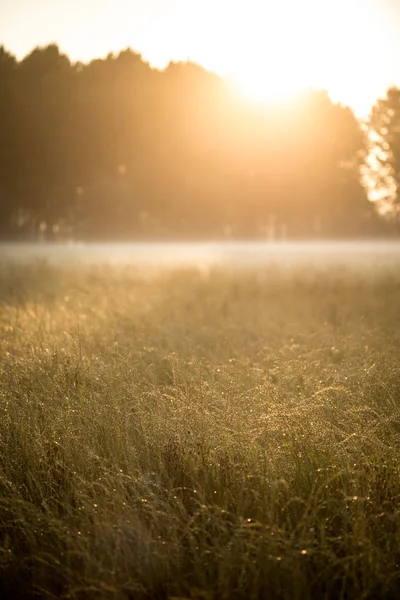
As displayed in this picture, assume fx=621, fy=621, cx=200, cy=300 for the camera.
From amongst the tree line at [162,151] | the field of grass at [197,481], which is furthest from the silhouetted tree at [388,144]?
the field of grass at [197,481]

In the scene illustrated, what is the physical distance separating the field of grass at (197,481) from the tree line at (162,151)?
449 inches

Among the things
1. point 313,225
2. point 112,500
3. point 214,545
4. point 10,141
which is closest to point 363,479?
point 214,545

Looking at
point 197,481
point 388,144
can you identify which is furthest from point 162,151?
point 197,481

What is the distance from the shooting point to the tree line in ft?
51.3

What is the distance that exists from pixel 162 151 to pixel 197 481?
14.5 m

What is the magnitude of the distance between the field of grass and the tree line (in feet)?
37.4

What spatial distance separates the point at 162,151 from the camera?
16609 mm

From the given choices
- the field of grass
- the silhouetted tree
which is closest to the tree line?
the silhouetted tree

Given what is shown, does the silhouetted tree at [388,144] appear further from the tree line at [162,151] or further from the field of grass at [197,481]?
the field of grass at [197,481]

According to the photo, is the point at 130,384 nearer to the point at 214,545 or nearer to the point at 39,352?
the point at 39,352

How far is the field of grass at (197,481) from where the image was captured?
7.66 ft

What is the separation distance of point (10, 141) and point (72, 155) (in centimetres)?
161

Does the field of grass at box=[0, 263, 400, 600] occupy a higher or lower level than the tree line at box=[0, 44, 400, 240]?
lower

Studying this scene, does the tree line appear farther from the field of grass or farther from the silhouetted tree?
the field of grass
